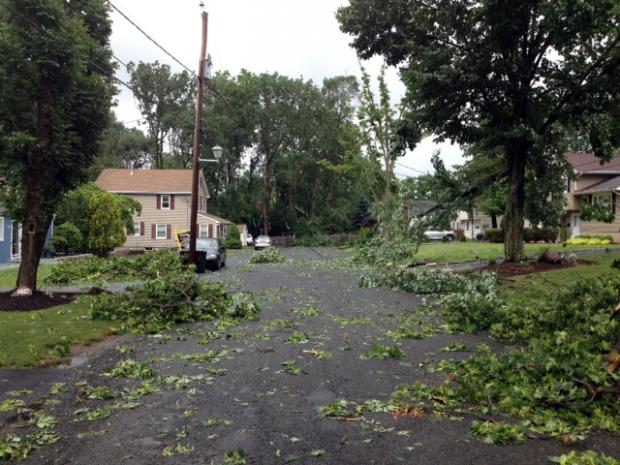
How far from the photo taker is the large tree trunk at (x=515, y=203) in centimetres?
1805

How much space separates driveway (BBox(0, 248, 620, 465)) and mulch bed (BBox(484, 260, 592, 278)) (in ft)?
24.8

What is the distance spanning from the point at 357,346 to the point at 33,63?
8.91m

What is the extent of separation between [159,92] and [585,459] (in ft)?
225

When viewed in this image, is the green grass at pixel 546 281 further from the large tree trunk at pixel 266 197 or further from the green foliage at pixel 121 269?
the large tree trunk at pixel 266 197

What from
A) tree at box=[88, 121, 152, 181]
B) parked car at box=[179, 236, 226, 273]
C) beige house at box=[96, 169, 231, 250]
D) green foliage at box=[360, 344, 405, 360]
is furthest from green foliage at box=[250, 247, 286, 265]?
tree at box=[88, 121, 152, 181]

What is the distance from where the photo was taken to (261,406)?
17.2ft

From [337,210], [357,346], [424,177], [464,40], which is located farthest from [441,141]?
[337,210]

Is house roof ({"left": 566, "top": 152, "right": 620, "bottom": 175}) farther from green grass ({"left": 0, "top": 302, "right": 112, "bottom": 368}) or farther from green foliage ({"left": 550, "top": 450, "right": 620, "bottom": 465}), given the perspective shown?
green foliage ({"left": 550, "top": 450, "right": 620, "bottom": 465})

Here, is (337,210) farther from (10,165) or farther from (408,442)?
(408,442)

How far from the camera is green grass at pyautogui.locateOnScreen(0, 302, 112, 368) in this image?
723 cm

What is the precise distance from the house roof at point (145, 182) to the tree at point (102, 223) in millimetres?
16717

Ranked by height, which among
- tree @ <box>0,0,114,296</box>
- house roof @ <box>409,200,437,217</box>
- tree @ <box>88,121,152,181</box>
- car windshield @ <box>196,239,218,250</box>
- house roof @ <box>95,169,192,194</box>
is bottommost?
car windshield @ <box>196,239,218,250</box>

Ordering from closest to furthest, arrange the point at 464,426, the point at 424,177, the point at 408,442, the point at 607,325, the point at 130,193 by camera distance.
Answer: the point at 408,442, the point at 464,426, the point at 607,325, the point at 424,177, the point at 130,193

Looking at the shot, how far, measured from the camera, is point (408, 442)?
4285 mm
